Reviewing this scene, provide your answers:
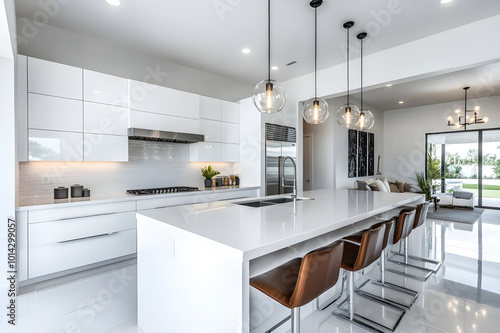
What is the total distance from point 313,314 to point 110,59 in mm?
4075

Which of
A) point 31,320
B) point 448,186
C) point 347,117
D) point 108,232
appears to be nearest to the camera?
point 31,320

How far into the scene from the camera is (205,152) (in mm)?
4359

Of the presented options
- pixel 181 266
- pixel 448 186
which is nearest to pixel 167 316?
pixel 181 266

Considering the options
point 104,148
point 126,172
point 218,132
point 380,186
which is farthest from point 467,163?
point 104,148

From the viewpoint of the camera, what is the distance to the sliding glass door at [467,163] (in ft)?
24.1

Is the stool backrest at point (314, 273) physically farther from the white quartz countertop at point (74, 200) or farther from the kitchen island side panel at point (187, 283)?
the white quartz countertop at point (74, 200)

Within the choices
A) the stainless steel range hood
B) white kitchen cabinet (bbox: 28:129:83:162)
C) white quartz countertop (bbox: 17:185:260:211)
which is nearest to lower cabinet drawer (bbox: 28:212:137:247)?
white quartz countertop (bbox: 17:185:260:211)

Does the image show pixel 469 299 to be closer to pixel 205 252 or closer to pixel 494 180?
pixel 205 252

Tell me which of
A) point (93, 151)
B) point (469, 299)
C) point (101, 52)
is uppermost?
point (101, 52)

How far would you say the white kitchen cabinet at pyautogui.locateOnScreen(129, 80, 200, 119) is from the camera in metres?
3.52

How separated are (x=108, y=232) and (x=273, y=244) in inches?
101

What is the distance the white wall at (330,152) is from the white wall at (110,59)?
10.1 feet

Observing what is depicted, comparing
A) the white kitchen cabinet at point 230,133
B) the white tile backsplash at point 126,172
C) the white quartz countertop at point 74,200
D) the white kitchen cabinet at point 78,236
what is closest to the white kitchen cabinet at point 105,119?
the white tile backsplash at point 126,172

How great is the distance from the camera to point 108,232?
3.04 meters
